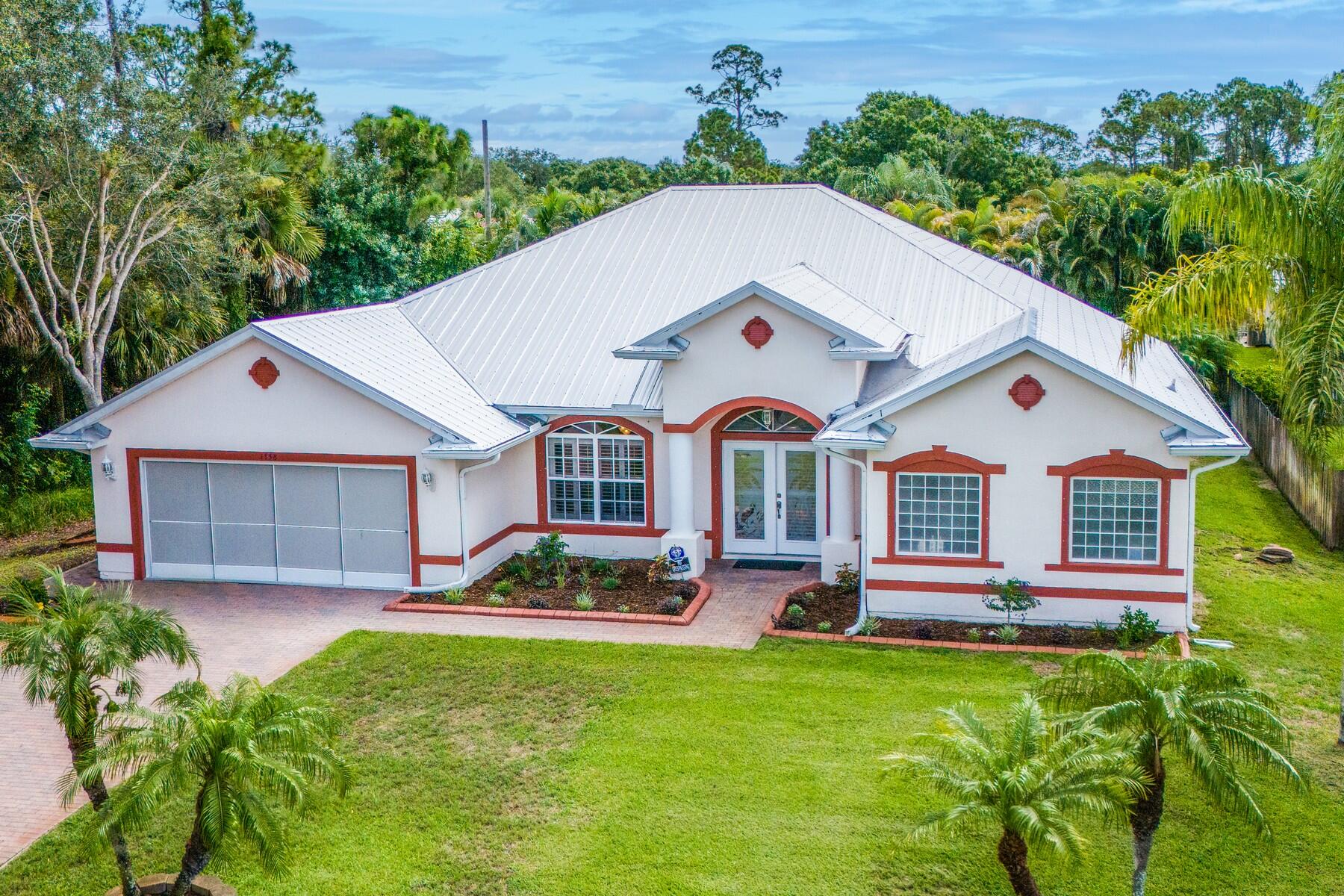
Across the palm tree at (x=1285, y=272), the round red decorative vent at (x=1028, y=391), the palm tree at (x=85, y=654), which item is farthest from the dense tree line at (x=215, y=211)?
the palm tree at (x=85, y=654)

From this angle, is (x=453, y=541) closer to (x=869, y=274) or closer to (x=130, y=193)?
(x=869, y=274)

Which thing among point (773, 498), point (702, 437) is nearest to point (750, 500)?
point (773, 498)

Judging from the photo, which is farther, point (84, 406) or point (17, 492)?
point (84, 406)

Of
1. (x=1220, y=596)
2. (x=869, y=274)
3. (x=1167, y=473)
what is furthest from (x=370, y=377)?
(x=1220, y=596)

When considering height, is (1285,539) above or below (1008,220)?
below

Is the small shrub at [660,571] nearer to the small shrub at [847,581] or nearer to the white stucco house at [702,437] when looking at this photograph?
the white stucco house at [702,437]

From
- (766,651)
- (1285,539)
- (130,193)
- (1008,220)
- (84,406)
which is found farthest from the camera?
(1008,220)

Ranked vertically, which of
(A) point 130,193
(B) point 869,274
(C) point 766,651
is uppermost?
(A) point 130,193
